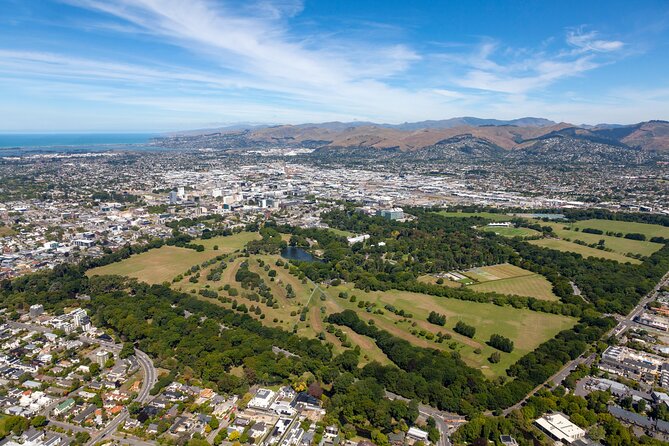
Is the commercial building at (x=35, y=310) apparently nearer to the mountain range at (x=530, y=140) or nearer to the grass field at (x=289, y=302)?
the grass field at (x=289, y=302)

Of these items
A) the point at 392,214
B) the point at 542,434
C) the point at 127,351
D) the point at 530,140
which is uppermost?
the point at 530,140

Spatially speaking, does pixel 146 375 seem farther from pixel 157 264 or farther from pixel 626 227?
pixel 626 227

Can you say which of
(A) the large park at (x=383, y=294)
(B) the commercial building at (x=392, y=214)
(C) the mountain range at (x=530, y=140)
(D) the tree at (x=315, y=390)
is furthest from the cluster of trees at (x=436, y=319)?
(C) the mountain range at (x=530, y=140)

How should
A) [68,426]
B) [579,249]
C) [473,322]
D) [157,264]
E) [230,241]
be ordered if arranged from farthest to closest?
[230,241], [579,249], [157,264], [473,322], [68,426]

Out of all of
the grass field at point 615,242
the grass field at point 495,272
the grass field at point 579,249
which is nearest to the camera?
the grass field at point 495,272

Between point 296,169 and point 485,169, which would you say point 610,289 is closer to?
point 485,169

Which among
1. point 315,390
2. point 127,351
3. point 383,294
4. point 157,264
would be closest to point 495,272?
point 383,294
